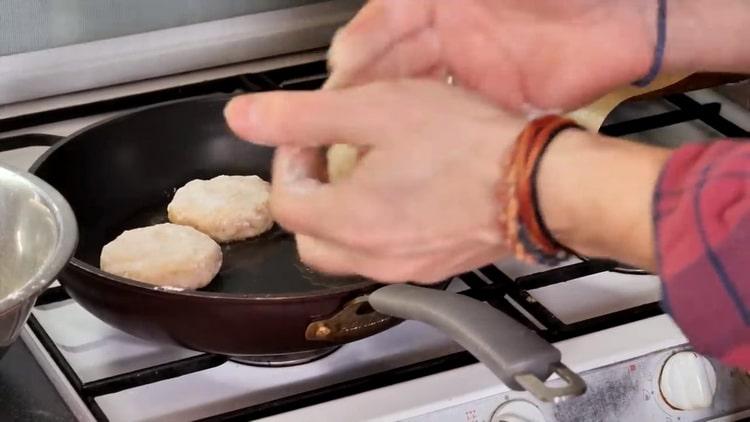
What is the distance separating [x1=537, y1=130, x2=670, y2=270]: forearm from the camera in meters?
0.48

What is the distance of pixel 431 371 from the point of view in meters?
0.70

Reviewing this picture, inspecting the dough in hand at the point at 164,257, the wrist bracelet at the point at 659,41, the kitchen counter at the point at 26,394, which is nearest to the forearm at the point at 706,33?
the wrist bracelet at the point at 659,41

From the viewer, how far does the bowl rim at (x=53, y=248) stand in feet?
1.90

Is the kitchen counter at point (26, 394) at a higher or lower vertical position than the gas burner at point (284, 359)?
higher

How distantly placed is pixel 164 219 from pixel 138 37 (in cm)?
24

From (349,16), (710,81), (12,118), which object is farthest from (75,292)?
(710,81)

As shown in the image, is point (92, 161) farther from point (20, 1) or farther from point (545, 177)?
point (545, 177)

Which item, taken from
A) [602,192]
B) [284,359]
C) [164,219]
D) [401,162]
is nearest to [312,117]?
[401,162]

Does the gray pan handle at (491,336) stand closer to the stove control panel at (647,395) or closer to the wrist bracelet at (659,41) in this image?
the stove control panel at (647,395)

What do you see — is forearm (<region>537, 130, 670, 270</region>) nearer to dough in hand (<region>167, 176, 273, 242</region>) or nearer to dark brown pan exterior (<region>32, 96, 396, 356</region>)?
dark brown pan exterior (<region>32, 96, 396, 356</region>)

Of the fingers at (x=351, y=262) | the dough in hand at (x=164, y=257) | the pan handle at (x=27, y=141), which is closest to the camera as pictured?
the fingers at (x=351, y=262)

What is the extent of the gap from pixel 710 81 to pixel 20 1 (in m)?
0.70

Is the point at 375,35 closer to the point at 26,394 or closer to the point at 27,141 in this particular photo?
the point at 26,394

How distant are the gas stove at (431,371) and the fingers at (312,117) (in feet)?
0.69
